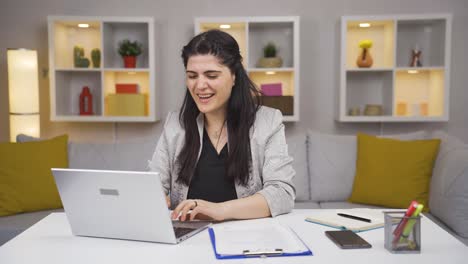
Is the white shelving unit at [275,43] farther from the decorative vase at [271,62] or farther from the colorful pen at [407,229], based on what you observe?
the colorful pen at [407,229]

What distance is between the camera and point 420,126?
12.3 ft

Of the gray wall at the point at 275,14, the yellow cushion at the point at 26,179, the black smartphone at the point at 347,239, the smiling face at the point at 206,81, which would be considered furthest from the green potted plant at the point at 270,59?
the black smartphone at the point at 347,239

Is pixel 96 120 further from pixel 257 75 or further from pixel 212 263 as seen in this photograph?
pixel 212 263

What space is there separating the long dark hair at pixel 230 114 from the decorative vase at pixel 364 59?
1817 millimetres

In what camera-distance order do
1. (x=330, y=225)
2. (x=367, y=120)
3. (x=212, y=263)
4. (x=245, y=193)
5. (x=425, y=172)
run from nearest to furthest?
(x=212, y=263) → (x=330, y=225) → (x=245, y=193) → (x=425, y=172) → (x=367, y=120)

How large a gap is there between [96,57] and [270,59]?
4.11 feet

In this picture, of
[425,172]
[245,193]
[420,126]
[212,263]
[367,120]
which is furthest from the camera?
[420,126]

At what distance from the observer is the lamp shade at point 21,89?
3.41m

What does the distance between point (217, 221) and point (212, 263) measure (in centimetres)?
39

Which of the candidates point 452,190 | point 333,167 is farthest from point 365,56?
point 452,190

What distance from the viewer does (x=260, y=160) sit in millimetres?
1799

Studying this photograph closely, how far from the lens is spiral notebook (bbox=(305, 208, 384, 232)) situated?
4.51 feet

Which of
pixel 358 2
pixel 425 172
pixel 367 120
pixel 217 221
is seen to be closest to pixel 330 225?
pixel 217 221

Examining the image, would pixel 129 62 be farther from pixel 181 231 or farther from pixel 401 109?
pixel 181 231
